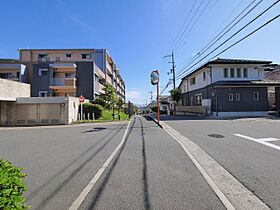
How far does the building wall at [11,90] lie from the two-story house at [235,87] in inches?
917

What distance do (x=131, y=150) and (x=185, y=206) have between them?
4.08 meters

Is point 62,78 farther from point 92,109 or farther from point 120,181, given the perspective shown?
point 120,181

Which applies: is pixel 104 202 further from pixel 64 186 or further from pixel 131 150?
pixel 131 150

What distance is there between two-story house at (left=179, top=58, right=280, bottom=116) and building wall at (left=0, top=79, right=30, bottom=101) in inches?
917

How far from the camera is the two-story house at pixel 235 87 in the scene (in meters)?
23.9

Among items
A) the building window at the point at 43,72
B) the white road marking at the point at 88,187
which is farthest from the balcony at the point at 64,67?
the white road marking at the point at 88,187

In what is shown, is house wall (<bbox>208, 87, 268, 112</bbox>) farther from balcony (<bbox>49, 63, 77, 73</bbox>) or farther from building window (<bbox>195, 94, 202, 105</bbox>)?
balcony (<bbox>49, 63, 77, 73</bbox>)

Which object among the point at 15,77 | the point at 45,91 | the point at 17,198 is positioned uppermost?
the point at 15,77

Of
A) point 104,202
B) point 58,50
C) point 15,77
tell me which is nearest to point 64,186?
point 104,202

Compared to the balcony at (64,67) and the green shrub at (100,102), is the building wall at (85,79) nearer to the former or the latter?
the balcony at (64,67)

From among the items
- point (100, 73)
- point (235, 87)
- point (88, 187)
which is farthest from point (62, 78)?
point (88, 187)

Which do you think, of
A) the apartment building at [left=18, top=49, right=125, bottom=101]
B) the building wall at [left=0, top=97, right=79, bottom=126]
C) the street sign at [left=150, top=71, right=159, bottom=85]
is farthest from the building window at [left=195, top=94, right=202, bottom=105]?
the building wall at [left=0, top=97, right=79, bottom=126]

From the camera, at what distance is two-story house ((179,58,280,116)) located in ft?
78.3

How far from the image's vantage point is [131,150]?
270 inches
